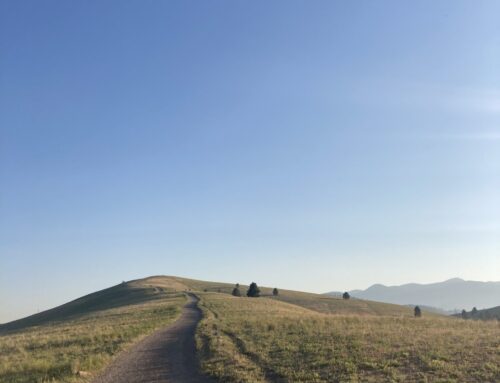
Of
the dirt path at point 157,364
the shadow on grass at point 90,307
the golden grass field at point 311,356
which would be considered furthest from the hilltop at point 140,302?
the golden grass field at point 311,356

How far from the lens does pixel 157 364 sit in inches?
675

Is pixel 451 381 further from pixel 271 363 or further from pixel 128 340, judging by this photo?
pixel 128 340

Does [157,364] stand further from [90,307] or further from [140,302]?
[90,307]

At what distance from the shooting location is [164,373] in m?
15.4

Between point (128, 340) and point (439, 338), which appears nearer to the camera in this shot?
point (439, 338)

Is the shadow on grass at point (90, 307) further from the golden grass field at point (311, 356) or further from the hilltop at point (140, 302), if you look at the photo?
the golden grass field at point (311, 356)

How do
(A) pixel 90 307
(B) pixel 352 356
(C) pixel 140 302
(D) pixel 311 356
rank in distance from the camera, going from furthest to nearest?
(A) pixel 90 307
(C) pixel 140 302
(D) pixel 311 356
(B) pixel 352 356

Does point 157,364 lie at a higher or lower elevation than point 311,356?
lower

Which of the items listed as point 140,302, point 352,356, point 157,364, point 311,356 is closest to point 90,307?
point 140,302

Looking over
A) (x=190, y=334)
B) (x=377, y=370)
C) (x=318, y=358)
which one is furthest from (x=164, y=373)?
(x=190, y=334)

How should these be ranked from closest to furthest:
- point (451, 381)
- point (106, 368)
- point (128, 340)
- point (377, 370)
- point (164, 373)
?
point (451, 381) → point (377, 370) → point (164, 373) → point (106, 368) → point (128, 340)

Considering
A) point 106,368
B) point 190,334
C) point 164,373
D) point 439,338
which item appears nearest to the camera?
point 164,373

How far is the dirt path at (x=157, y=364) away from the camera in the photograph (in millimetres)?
14734

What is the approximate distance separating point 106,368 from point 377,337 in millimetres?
11650
